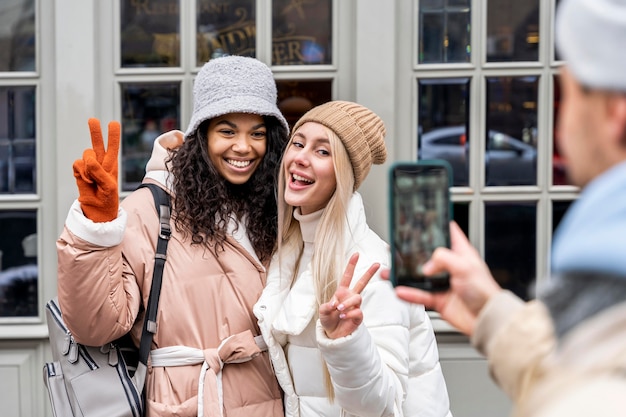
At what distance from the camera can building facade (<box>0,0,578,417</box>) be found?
3.89 metres

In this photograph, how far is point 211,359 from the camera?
101 inches

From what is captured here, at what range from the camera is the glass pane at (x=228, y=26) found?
12.9ft

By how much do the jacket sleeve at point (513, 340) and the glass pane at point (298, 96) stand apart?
2.58m

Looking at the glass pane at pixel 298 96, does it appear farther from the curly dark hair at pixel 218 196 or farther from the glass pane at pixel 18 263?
the glass pane at pixel 18 263

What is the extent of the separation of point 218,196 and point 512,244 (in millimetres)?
1737

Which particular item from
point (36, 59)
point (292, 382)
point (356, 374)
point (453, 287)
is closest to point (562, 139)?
point (453, 287)

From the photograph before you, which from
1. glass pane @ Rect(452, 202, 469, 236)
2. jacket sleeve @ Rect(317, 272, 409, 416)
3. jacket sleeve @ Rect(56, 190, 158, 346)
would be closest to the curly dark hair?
jacket sleeve @ Rect(56, 190, 158, 346)

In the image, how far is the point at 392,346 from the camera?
2436 millimetres

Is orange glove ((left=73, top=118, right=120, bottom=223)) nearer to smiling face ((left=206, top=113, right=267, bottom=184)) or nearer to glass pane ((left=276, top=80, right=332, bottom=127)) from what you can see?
smiling face ((left=206, top=113, right=267, bottom=184))

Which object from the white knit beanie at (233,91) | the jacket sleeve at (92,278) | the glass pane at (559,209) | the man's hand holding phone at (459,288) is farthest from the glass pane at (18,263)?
the man's hand holding phone at (459,288)

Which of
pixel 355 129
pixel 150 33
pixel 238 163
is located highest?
pixel 150 33

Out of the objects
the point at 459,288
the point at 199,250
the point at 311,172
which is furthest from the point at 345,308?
the point at 459,288

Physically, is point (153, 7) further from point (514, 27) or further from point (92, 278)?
point (92, 278)

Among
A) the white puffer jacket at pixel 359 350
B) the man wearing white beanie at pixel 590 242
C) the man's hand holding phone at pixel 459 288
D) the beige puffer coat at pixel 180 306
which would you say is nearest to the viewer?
the man wearing white beanie at pixel 590 242
